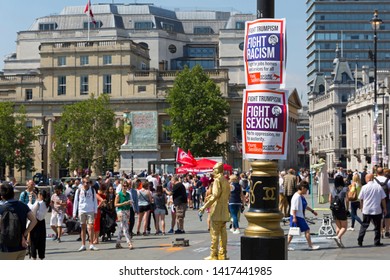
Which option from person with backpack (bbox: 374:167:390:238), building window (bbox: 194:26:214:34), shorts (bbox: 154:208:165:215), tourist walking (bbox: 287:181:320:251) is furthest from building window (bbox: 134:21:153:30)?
tourist walking (bbox: 287:181:320:251)

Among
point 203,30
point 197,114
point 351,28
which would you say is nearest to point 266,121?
point 197,114

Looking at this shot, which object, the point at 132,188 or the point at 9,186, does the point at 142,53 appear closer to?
the point at 132,188

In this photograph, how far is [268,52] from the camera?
12.2m

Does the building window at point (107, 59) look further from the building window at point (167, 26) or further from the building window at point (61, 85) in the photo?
the building window at point (167, 26)

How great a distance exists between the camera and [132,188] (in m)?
24.5

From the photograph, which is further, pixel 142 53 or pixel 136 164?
pixel 142 53

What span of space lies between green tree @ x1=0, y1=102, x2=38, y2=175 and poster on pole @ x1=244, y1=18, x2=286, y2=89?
79.1 meters

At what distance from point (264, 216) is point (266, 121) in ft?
4.65

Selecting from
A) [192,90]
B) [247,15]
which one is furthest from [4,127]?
[247,15]

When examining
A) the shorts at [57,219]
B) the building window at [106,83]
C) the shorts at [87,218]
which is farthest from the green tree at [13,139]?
the shorts at [87,218]

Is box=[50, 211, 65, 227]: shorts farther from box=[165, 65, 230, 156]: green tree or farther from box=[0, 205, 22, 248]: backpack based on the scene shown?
box=[165, 65, 230, 156]: green tree

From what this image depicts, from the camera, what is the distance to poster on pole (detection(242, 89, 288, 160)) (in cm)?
1225

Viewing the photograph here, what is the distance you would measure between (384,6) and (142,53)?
333 ft

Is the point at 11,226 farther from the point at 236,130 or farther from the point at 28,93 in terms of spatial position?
the point at 28,93
